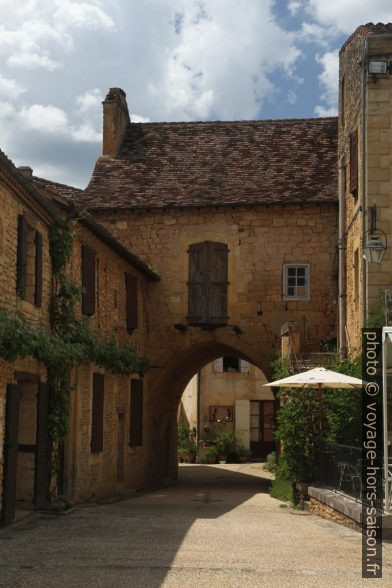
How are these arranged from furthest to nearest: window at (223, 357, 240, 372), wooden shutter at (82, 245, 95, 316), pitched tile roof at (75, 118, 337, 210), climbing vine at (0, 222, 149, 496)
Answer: window at (223, 357, 240, 372) → pitched tile roof at (75, 118, 337, 210) → wooden shutter at (82, 245, 95, 316) → climbing vine at (0, 222, 149, 496)

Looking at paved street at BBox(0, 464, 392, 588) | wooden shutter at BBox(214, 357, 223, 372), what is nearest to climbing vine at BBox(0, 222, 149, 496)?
paved street at BBox(0, 464, 392, 588)

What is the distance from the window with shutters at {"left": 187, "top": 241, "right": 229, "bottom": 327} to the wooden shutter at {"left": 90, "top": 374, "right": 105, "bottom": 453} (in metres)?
5.43

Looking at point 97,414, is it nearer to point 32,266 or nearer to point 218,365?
point 32,266

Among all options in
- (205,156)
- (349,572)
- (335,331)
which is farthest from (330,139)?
(349,572)

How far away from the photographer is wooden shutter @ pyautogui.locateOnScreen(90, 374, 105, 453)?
1581cm

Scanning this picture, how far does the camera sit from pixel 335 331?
20859 millimetres

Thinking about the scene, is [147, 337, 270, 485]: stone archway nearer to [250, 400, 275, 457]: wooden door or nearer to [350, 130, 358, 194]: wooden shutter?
[350, 130, 358, 194]: wooden shutter

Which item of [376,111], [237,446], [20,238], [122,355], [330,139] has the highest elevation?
[330,139]

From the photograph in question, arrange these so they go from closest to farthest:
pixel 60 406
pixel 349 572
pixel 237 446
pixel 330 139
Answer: pixel 349 572 < pixel 60 406 < pixel 330 139 < pixel 237 446

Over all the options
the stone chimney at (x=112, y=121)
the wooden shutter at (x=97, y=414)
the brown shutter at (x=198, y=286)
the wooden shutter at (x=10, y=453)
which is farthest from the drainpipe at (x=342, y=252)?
the wooden shutter at (x=10, y=453)

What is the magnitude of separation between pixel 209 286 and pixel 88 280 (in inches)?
249

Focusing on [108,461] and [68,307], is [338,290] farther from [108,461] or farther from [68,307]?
[68,307]

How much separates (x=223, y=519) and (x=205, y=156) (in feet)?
42.9

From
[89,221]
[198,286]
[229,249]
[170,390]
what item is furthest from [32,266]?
[170,390]
